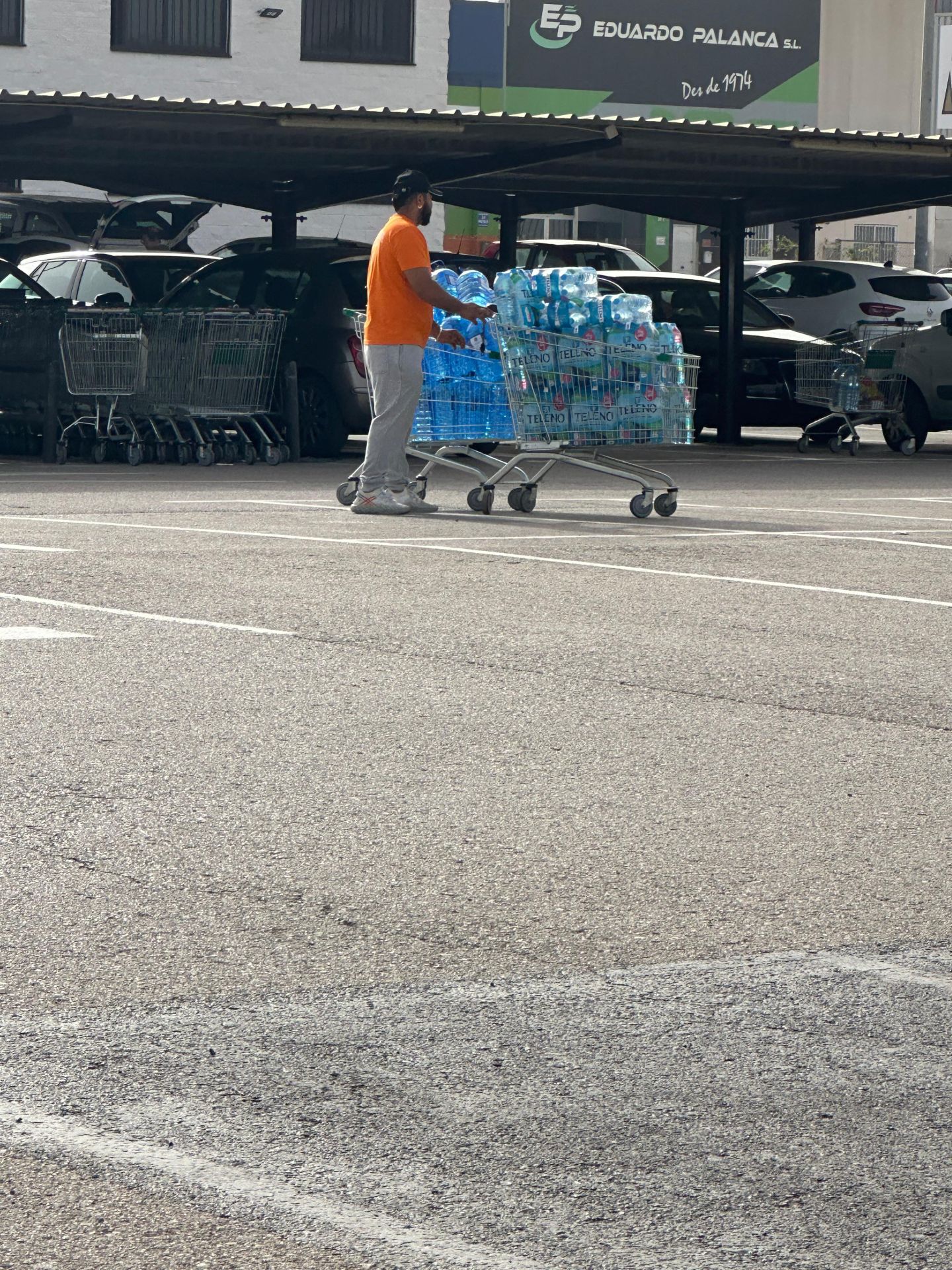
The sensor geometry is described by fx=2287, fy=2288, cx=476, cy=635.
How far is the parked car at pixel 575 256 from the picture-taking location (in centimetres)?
2853

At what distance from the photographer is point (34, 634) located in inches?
351

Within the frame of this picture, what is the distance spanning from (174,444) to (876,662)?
1150 cm

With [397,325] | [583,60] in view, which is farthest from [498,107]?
[397,325]

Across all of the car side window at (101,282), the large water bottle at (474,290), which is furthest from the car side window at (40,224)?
the large water bottle at (474,290)

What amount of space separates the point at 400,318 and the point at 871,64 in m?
48.1

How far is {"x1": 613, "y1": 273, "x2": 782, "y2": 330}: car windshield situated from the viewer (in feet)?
80.0

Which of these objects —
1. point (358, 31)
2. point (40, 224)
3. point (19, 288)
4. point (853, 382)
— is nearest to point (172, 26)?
point (358, 31)

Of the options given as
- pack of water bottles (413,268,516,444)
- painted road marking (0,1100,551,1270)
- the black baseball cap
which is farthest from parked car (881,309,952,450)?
painted road marking (0,1100,551,1270)

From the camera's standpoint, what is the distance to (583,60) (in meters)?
52.1

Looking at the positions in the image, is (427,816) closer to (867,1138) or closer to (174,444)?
(867,1138)

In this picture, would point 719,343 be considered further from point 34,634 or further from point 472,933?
point 472,933

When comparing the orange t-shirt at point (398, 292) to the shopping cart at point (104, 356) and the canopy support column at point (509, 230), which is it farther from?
the canopy support column at point (509, 230)

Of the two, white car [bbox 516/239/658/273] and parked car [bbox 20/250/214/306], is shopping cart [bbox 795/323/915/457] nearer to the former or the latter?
white car [bbox 516/239/658/273]

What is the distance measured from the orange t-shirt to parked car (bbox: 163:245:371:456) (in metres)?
4.93
